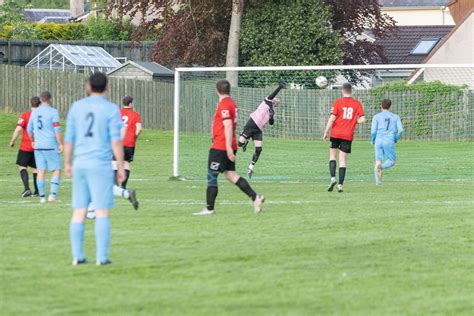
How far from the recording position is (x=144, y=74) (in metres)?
51.9

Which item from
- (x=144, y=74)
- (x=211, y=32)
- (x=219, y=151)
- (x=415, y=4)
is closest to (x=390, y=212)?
(x=219, y=151)

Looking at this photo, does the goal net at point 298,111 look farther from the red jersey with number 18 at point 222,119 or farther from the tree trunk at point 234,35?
the tree trunk at point 234,35


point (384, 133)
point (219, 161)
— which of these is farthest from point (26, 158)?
point (384, 133)

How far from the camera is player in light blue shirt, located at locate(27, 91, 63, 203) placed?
63.9 ft

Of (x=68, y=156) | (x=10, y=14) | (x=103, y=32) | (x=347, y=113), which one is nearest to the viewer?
(x=68, y=156)

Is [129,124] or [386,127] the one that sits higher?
[129,124]

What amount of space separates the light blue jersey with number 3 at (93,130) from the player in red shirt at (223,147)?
4577 mm

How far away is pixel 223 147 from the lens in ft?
54.4

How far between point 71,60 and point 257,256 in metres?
43.4

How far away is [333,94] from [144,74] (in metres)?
19.1

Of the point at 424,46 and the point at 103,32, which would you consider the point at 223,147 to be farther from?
the point at 103,32

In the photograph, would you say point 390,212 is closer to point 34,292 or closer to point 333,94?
point 34,292

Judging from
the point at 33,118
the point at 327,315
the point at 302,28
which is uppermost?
the point at 302,28

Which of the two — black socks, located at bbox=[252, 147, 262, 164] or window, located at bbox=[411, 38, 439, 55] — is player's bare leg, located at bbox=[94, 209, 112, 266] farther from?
window, located at bbox=[411, 38, 439, 55]
